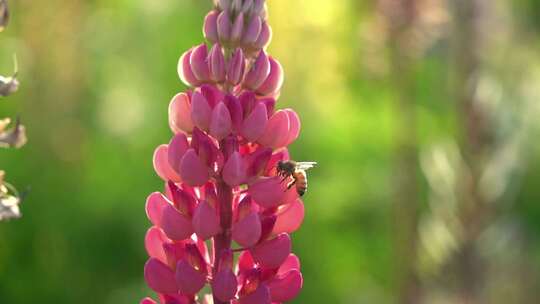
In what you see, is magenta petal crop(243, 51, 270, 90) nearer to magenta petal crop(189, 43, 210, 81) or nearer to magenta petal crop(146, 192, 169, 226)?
magenta petal crop(189, 43, 210, 81)

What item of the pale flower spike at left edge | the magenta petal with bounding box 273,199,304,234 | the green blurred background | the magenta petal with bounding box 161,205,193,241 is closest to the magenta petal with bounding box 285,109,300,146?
the magenta petal with bounding box 273,199,304,234

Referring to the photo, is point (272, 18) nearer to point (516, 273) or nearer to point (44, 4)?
point (44, 4)

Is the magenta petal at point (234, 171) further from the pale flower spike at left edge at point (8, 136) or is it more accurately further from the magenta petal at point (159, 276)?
the pale flower spike at left edge at point (8, 136)

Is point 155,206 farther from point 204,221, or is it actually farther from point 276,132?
point 276,132

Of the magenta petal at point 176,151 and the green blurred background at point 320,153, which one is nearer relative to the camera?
the magenta petal at point 176,151

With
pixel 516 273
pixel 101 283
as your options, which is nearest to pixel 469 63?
pixel 516 273

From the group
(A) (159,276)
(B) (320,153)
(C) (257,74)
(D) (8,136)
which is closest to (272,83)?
(C) (257,74)

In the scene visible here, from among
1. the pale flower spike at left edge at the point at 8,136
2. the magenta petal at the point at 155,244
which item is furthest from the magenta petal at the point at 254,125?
the pale flower spike at left edge at the point at 8,136
